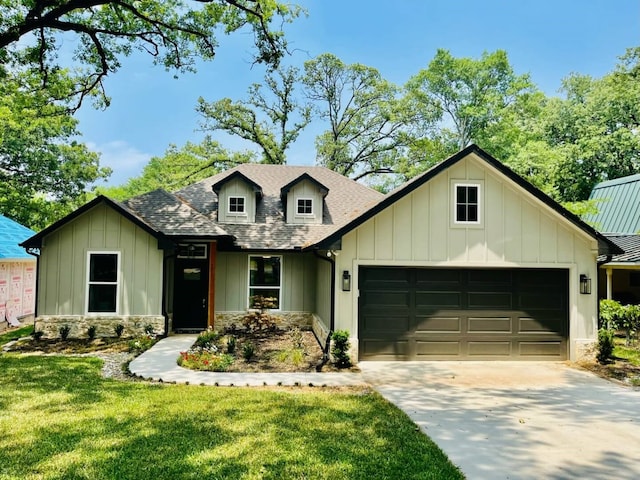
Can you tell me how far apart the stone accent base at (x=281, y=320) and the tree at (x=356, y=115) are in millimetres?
15128

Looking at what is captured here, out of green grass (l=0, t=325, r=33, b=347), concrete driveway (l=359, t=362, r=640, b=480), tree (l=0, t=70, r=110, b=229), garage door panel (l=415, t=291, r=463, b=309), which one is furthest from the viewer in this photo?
tree (l=0, t=70, r=110, b=229)

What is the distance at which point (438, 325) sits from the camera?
31.8 feet

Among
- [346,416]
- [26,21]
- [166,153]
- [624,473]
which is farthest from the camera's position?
[166,153]

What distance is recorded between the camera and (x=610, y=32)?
59.1 feet

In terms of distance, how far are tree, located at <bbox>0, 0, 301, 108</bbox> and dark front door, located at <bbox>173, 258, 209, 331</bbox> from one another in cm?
764

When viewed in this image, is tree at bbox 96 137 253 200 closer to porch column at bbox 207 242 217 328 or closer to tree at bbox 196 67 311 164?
tree at bbox 196 67 311 164

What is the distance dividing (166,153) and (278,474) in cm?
2595

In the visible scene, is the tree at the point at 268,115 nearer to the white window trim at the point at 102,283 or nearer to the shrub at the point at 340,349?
the white window trim at the point at 102,283

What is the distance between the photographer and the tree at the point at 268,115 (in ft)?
81.3

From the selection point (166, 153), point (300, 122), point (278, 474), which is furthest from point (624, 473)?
point (166, 153)

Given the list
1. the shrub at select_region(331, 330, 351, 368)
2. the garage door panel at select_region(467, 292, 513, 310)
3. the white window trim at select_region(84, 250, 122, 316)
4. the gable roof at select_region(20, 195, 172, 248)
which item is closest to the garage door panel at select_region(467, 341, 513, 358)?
the garage door panel at select_region(467, 292, 513, 310)

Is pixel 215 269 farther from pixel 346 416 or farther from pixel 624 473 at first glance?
pixel 624 473

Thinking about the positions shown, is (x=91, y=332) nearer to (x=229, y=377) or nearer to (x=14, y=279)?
(x=229, y=377)

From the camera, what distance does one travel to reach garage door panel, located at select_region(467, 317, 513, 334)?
31.9 feet
